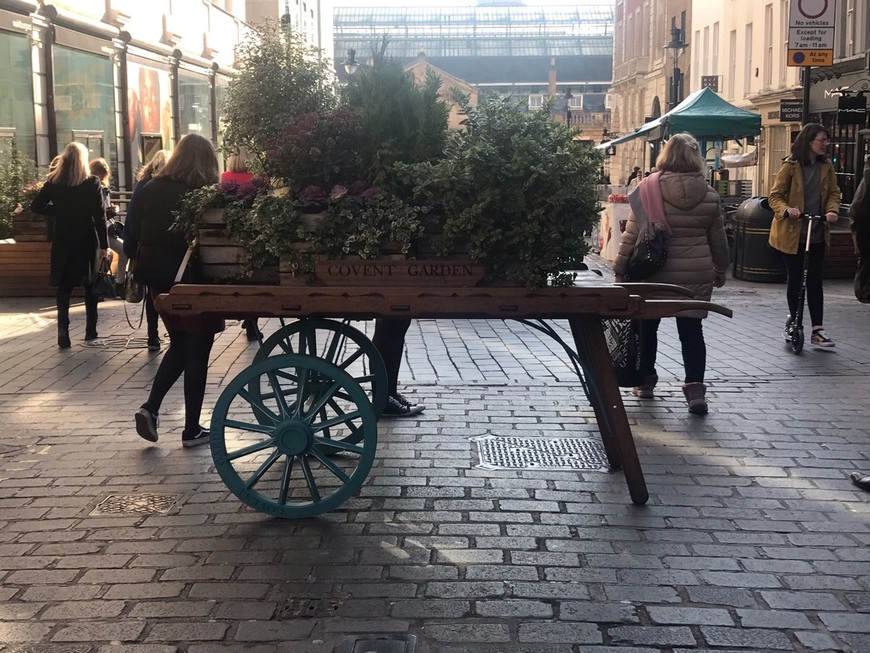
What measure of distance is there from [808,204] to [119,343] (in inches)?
245

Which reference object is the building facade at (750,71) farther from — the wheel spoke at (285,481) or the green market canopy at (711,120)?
the wheel spoke at (285,481)

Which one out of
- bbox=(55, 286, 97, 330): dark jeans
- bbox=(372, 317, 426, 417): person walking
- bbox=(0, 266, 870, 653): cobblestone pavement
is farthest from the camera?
bbox=(55, 286, 97, 330): dark jeans

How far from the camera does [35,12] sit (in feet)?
54.5

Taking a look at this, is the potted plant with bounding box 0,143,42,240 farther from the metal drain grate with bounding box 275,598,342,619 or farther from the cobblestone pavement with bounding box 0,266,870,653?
the metal drain grate with bounding box 275,598,342,619

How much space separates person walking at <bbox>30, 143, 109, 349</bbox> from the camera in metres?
10.5

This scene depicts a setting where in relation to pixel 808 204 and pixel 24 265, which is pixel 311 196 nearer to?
pixel 808 204

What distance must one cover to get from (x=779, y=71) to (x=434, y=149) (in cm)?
3046

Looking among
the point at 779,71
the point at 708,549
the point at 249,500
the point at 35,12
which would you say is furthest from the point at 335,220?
the point at 779,71

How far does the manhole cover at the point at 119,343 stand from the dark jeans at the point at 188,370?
3.64 m

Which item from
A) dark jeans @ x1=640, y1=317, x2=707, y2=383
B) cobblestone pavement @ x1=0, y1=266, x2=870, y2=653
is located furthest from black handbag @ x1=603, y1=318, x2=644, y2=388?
cobblestone pavement @ x1=0, y1=266, x2=870, y2=653

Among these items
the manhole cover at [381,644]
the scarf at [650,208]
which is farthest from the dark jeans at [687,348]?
the manhole cover at [381,644]

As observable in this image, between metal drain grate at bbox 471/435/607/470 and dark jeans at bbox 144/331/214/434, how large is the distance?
5.16ft

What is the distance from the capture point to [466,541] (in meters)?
4.76

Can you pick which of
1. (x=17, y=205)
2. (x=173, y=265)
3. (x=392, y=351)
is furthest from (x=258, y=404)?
(x=17, y=205)
